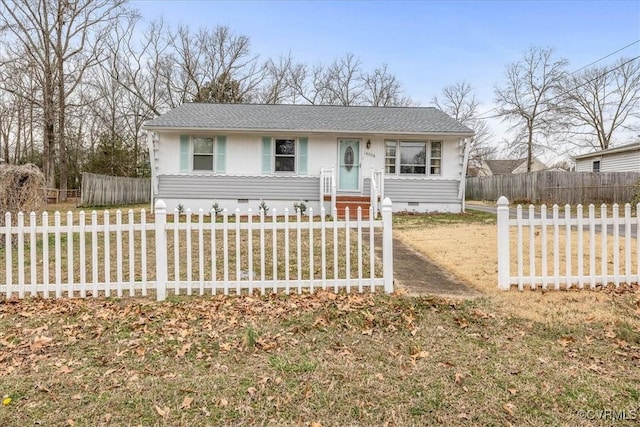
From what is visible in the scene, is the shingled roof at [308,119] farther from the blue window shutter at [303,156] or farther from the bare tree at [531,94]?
the bare tree at [531,94]

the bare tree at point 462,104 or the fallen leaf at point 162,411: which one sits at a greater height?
the bare tree at point 462,104

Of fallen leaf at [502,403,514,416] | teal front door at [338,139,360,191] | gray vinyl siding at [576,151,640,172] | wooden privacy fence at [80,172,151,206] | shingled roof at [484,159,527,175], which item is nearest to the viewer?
fallen leaf at [502,403,514,416]

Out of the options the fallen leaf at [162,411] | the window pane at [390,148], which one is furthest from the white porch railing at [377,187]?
the fallen leaf at [162,411]

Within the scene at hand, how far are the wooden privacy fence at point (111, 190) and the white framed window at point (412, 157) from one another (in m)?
12.6

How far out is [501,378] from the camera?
2.75m

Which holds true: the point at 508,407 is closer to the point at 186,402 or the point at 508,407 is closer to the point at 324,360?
the point at 324,360

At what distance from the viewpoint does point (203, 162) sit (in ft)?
47.0

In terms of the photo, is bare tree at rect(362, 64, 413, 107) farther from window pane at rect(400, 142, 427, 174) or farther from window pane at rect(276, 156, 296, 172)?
window pane at rect(276, 156, 296, 172)

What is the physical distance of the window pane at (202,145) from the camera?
46.9ft

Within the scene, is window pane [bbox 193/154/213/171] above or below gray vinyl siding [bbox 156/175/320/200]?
above

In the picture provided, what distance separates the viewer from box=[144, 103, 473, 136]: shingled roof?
14.0 m

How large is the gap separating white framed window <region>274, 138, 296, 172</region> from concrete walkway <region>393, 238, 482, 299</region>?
8150 mm

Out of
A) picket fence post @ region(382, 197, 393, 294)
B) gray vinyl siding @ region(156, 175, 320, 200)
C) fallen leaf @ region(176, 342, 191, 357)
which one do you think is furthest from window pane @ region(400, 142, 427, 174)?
fallen leaf @ region(176, 342, 191, 357)

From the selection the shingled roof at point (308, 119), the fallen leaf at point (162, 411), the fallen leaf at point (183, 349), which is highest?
the shingled roof at point (308, 119)
